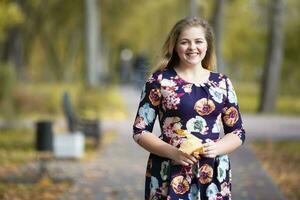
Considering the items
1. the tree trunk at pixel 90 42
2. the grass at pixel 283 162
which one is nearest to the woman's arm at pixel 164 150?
the grass at pixel 283 162

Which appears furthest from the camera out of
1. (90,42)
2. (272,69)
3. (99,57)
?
(99,57)

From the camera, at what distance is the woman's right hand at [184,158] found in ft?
11.9

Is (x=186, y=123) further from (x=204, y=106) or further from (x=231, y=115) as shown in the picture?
(x=231, y=115)

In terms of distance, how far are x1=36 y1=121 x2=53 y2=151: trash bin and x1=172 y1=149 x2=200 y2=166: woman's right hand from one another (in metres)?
6.42

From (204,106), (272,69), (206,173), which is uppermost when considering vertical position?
(272,69)

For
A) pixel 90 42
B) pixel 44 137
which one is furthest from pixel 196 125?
pixel 90 42

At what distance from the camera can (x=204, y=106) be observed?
373 centimetres

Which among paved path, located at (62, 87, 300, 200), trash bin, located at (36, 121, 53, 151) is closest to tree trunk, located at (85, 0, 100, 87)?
paved path, located at (62, 87, 300, 200)

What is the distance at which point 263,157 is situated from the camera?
41.9ft

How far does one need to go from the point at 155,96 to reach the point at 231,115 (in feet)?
1.45

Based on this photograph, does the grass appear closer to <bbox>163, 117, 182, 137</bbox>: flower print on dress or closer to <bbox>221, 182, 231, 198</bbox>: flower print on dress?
<bbox>221, 182, 231, 198</bbox>: flower print on dress

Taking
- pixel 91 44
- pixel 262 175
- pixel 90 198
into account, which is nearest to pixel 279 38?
pixel 91 44

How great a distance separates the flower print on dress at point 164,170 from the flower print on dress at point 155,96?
331mm

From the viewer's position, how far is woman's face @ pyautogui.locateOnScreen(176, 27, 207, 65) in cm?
382
